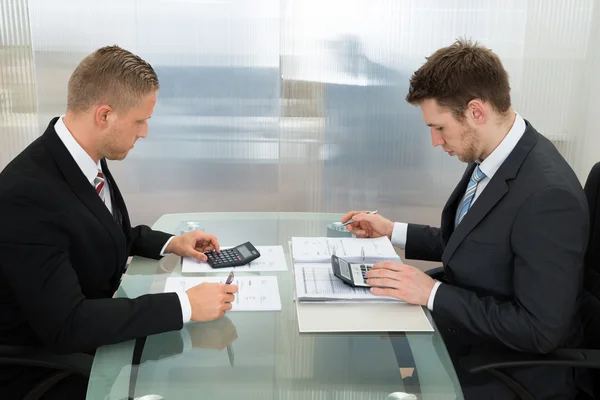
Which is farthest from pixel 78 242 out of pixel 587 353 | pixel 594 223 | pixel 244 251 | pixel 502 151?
pixel 594 223

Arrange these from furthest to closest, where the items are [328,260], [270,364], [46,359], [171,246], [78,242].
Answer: [171,246] < [328,260] < [78,242] < [46,359] < [270,364]

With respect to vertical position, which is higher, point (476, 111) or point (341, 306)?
point (476, 111)

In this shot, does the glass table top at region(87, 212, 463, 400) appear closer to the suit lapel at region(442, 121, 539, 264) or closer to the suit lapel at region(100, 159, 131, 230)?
the suit lapel at region(442, 121, 539, 264)

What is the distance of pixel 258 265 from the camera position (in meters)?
1.98

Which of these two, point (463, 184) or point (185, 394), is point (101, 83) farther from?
point (463, 184)

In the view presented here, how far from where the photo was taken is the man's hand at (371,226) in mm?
2260

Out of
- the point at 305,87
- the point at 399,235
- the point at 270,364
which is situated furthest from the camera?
the point at 305,87

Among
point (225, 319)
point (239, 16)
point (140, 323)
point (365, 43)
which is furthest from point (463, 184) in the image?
point (239, 16)

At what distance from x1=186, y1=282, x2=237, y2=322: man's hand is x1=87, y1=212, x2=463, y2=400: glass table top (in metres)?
0.03

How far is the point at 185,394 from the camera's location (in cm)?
130

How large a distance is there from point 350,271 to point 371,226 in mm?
508

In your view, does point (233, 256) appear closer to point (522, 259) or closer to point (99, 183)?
point (99, 183)

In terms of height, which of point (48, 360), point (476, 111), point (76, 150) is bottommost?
point (48, 360)

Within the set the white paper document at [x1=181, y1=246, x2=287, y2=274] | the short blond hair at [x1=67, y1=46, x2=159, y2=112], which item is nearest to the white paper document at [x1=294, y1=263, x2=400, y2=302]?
the white paper document at [x1=181, y1=246, x2=287, y2=274]
